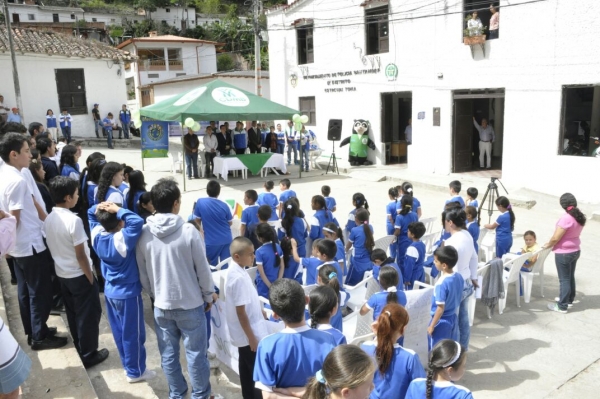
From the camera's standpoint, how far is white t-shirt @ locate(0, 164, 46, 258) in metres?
3.92

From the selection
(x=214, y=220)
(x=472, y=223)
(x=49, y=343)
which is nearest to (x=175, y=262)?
(x=49, y=343)

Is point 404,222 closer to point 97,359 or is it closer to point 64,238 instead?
point 97,359

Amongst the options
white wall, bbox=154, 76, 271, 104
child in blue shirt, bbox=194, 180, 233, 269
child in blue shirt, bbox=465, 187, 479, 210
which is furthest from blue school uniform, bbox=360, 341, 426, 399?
white wall, bbox=154, 76, 271, 104

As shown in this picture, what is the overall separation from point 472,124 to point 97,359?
13210mm

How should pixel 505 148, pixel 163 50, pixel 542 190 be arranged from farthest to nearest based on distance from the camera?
pixel 163 50, pixel 505 148, pixel 542 190

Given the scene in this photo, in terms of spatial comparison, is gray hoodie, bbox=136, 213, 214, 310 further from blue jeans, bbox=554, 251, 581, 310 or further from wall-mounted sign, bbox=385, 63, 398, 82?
wall-mounted sign, bbox=385, 63, 398, 82

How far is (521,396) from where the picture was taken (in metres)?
4.18

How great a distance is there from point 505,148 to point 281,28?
1083 cm

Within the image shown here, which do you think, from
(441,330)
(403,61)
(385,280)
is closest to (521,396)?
(441,330)

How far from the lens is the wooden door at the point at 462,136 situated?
1435 cm

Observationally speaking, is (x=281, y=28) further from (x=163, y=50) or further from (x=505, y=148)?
(x=163, y=50)

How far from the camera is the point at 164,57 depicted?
1476 inches

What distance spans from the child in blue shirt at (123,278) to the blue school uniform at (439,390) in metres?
2.05

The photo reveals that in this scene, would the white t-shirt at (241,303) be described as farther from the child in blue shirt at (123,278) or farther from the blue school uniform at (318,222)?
the blue school uniform at (318,222)
